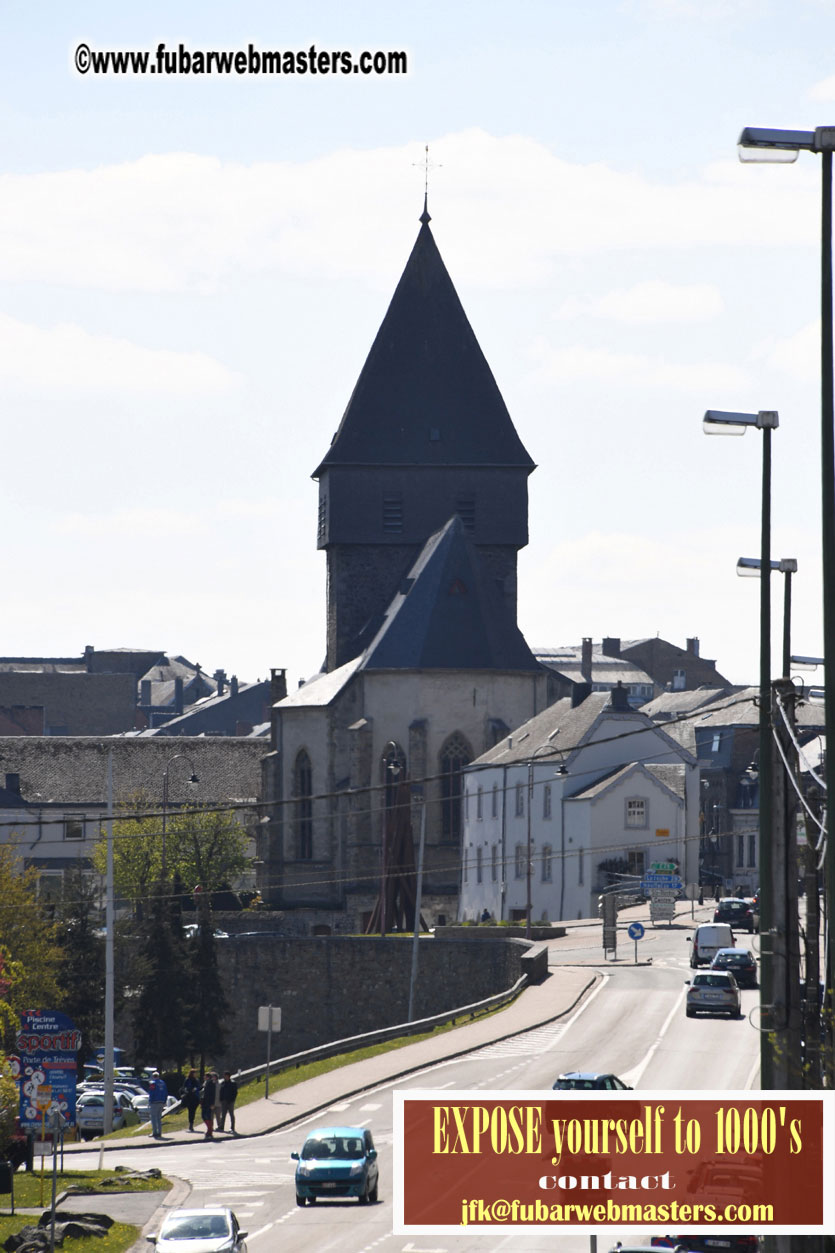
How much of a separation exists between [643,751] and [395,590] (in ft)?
59.1

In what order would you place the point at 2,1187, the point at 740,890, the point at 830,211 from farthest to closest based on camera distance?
1. the point at 740,890
2. the point at 2,1187
3. the point at 830,211

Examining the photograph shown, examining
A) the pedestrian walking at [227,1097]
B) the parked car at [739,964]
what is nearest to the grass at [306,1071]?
the pedestrian walking at [227,1097]

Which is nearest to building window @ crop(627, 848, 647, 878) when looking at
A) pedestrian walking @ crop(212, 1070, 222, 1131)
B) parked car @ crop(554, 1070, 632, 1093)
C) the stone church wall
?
the stone church wall

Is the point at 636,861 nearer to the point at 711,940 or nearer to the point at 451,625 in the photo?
the point at 451,625

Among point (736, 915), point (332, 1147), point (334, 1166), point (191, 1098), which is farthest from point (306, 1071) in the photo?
point (736, 915)

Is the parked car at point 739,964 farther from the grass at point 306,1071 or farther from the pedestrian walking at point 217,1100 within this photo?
the pedestrian walking at point 217,1100

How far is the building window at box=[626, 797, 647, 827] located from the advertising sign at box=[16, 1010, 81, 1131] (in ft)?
171

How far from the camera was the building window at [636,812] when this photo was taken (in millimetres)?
81062

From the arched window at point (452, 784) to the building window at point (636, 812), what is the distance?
32.0 feet

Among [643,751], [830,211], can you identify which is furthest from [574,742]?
[830,211]

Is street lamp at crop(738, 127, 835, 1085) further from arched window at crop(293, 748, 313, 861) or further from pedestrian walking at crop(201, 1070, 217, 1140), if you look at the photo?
arched window at crop(293, 748, 313, 861)

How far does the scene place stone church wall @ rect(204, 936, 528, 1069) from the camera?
219 feet

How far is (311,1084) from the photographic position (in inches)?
1886

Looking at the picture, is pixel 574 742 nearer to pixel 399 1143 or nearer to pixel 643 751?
Result: pixel 643 751
